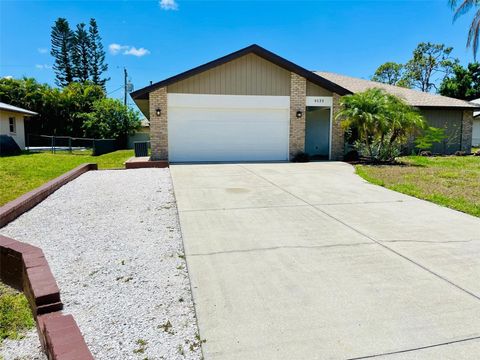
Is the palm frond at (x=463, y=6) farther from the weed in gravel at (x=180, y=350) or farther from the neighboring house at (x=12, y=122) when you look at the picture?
the neighboring house at (x=12, y=122)

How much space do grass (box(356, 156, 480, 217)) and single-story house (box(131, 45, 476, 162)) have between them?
3738mm

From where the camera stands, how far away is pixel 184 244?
443 centimetres

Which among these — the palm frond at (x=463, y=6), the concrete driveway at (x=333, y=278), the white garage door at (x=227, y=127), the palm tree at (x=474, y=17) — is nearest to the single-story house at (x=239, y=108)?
the white garage door at (x=227, y=127)

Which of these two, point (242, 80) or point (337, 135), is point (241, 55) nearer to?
point (242, 80)

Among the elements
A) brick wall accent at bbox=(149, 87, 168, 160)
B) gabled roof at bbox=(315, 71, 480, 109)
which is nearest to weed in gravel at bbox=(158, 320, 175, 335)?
brick wall accent at bbox=(149, 87, 168, 160)

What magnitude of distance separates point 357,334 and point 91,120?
25.5m

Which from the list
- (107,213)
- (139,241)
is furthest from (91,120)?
(139,241)

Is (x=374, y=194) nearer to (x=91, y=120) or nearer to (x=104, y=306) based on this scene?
(x=104, y=306)

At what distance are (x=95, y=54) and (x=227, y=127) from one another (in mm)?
35211

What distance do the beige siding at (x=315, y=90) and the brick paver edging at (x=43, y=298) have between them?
12770 millimetres

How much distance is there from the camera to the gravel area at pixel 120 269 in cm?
249

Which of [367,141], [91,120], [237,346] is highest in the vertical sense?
[91,120]

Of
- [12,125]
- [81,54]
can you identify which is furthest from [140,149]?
[81,54]

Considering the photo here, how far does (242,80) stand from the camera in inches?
548
